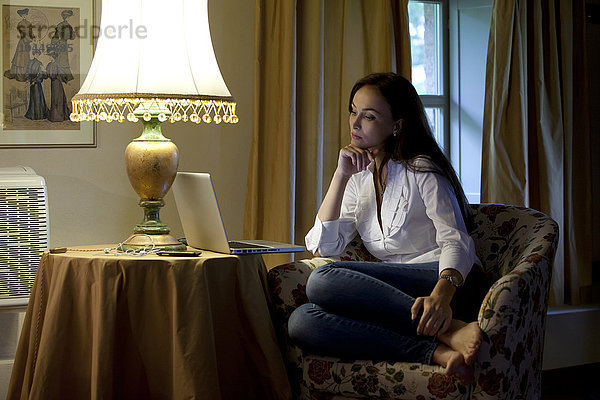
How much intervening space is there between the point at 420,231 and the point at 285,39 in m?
1.12

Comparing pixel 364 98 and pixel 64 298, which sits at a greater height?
pixel 364 98

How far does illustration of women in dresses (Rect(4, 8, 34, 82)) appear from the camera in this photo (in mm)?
2654

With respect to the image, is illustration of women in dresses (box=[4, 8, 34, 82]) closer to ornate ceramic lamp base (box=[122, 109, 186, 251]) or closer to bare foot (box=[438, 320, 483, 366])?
ornate ceramic lamp base (box=[122, 109, 186, 251])

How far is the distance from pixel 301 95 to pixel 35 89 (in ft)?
3.50

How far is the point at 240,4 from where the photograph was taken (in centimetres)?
297

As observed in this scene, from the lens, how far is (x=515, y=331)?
5.75ft

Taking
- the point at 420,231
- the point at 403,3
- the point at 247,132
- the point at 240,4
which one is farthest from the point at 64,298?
the point at 403,3

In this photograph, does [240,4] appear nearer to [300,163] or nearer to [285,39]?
[285,39]

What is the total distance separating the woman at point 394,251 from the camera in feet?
6.06

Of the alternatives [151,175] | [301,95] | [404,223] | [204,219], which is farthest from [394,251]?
[301,95]

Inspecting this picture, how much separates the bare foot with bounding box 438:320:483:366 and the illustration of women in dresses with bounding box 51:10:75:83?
5.85 ft

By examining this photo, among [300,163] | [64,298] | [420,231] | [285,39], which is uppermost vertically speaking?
[285,39]

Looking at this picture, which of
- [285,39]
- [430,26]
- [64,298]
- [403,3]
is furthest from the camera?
[430,26]

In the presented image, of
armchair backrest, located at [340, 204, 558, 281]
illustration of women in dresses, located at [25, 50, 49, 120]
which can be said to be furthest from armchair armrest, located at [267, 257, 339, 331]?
illustration of women in dresses, located at [25, 50, 49, 120]
